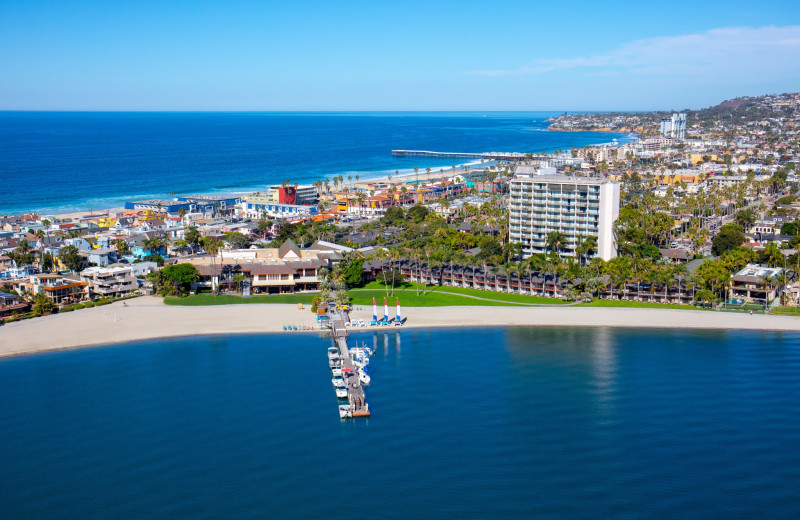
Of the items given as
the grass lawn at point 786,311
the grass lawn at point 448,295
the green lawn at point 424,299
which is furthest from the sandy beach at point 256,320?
the grass lawn at point 448,295

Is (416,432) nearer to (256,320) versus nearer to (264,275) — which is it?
(256,320)

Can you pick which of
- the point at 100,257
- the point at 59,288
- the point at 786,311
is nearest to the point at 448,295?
the point at 786,311

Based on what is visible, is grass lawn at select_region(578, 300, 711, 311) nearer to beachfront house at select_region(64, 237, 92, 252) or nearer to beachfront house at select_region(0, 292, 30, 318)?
beachfront house at select_region(0, 292, 30, 318)

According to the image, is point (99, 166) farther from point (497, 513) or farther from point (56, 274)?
point (497, 513)

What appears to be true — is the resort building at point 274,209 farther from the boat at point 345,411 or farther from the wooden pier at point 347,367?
the boat at point 345,411

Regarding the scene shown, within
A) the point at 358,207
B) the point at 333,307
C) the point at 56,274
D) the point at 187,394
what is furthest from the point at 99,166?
the point at 187,394
